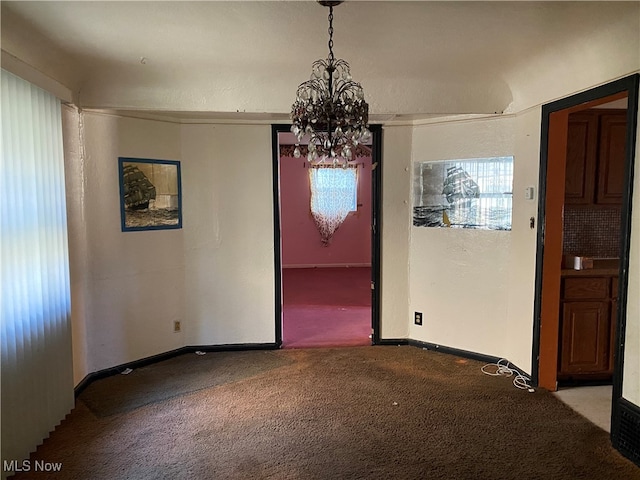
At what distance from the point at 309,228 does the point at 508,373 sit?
5535 mm

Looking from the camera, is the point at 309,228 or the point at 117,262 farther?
the point at 309,228

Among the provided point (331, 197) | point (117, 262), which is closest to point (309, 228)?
point (331, 197)

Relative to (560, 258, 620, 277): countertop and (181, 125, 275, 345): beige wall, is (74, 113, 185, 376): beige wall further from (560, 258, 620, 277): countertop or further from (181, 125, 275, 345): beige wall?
(560, 258, 620, 277): countertop

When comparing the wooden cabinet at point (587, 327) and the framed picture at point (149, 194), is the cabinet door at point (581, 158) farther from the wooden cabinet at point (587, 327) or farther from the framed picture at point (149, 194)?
the framed picture at point (149, 194)

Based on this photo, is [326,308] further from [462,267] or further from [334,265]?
[334,265]

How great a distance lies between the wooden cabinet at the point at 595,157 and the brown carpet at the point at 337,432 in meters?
1.52

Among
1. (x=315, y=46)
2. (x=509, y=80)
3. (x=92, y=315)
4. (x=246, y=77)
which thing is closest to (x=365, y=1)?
(x=315, y=46)

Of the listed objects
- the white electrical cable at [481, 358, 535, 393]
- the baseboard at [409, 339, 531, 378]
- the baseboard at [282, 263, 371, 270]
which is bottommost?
the white electrical cable at [481, 358, 535, 393]

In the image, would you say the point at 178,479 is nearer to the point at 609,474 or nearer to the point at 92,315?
the point at 92,315

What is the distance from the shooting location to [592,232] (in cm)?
359

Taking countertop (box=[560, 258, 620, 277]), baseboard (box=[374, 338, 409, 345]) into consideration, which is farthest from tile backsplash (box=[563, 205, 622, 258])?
baseboard (box=[374, 338, 409, 345])

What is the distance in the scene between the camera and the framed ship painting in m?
3.60

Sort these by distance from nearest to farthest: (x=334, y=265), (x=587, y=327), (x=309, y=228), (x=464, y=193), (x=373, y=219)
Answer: (x=587, y=327) → (x=464, y=193) → (x=373, y=219) → (x=309, y=228) → (x=334, y=265)

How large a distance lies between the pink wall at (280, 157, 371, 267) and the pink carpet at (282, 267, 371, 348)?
35 cm
